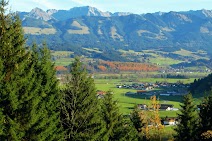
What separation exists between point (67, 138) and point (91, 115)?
2.52 meters

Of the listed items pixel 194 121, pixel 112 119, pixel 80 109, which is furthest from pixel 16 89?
pixel 194 121

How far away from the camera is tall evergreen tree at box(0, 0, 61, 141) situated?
1934cm

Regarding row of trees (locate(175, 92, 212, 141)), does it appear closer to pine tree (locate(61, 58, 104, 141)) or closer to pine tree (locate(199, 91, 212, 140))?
pine tree (locate(199, 91, 212, 140))

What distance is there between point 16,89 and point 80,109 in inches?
275

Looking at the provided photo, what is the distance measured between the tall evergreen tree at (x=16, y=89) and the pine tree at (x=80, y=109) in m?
4.11

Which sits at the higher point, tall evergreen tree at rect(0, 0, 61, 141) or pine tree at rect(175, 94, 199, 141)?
tall evergreen tree at rect(0, 0, 61, 141)

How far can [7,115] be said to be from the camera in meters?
19.5

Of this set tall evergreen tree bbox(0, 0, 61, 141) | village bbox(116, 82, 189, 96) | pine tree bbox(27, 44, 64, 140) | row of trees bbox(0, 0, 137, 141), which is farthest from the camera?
village bbox(116, 82, 189, 96)

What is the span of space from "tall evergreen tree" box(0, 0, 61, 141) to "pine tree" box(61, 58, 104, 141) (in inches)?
162

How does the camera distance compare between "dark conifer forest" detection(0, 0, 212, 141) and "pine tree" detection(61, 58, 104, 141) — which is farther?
"pine tree" detection(61, 58, 104, 141)

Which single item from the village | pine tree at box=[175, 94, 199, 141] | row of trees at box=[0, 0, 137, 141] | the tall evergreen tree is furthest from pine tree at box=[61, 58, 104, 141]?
the village

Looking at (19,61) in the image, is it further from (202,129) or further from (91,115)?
(202,129)

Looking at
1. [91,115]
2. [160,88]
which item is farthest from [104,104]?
[160,88]

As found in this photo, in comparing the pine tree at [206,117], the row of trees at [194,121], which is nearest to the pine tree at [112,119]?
the row of trees at [194,121]
